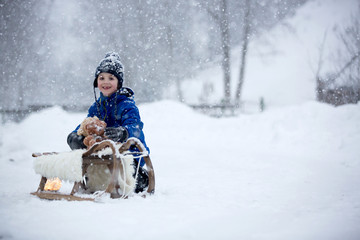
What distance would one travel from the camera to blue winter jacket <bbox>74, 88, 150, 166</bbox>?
119 inches

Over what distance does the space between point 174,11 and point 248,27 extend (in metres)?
4.19

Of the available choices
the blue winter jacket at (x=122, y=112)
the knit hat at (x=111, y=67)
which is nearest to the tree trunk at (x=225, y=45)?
the knit hat at (x=111, y=67)

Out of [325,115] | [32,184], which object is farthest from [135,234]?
[325,115]

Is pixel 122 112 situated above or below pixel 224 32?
below

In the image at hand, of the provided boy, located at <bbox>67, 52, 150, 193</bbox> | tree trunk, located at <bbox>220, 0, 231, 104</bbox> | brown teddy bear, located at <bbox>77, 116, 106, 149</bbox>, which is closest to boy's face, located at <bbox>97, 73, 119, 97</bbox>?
boy, located at <bbox>67, 52, 150, 193</bbox>

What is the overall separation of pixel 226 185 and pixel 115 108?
1.70 metres

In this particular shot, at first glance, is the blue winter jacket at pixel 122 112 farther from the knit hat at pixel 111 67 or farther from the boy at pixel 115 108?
the knit hat at pixel 111 67

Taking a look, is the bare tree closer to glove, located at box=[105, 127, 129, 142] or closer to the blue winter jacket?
the blue winter jacket

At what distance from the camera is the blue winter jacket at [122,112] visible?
9.89 feet

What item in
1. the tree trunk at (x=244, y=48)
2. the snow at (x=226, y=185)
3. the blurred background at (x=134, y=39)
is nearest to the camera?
the snow at (x=226, y=185)

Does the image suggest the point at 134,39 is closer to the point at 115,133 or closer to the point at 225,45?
the point at 225,45

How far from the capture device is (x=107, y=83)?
3.25 metres

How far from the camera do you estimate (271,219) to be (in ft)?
7.45

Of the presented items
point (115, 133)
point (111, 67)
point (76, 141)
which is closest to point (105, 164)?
point (115, 133)
